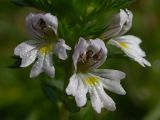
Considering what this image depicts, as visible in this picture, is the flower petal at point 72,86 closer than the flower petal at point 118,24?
Yes

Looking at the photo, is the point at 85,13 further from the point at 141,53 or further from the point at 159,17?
the point at 159,17

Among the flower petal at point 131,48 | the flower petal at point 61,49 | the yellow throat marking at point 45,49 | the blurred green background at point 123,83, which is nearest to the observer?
the flower petal at point 61,49

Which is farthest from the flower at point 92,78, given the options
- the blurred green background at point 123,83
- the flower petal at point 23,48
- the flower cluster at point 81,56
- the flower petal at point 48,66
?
the blurred green background at point 123,83

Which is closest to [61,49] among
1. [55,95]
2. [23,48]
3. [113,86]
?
[23,48]

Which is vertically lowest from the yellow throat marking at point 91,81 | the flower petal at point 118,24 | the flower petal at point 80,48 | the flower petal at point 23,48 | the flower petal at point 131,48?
the flower petal at point 131,48

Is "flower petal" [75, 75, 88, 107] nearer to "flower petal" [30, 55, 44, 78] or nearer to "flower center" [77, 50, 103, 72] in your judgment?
"flower center" [77, 50, 103, 72]

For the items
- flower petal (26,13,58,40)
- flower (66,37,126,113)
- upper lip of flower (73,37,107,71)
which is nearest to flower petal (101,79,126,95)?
flower (66,37,126,113)

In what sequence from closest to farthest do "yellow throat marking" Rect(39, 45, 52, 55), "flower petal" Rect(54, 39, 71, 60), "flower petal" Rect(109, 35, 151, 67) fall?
"flower petal" Rect(54, 39, 71, 60)
"yellow throat marking" Rect(39, 45, 52, 55)
"flower petal" Rect(109, 35, 151, 67)

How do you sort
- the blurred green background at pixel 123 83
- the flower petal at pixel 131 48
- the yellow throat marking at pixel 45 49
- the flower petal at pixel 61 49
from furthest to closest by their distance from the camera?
the blurred green background at pixel 123 83
the flower petal at pixel 131 48
the yellow throat marking at pixel 45 49
the flower petal at pixel 61 49

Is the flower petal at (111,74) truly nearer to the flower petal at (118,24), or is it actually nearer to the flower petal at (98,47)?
the flower petal at (98,47)
